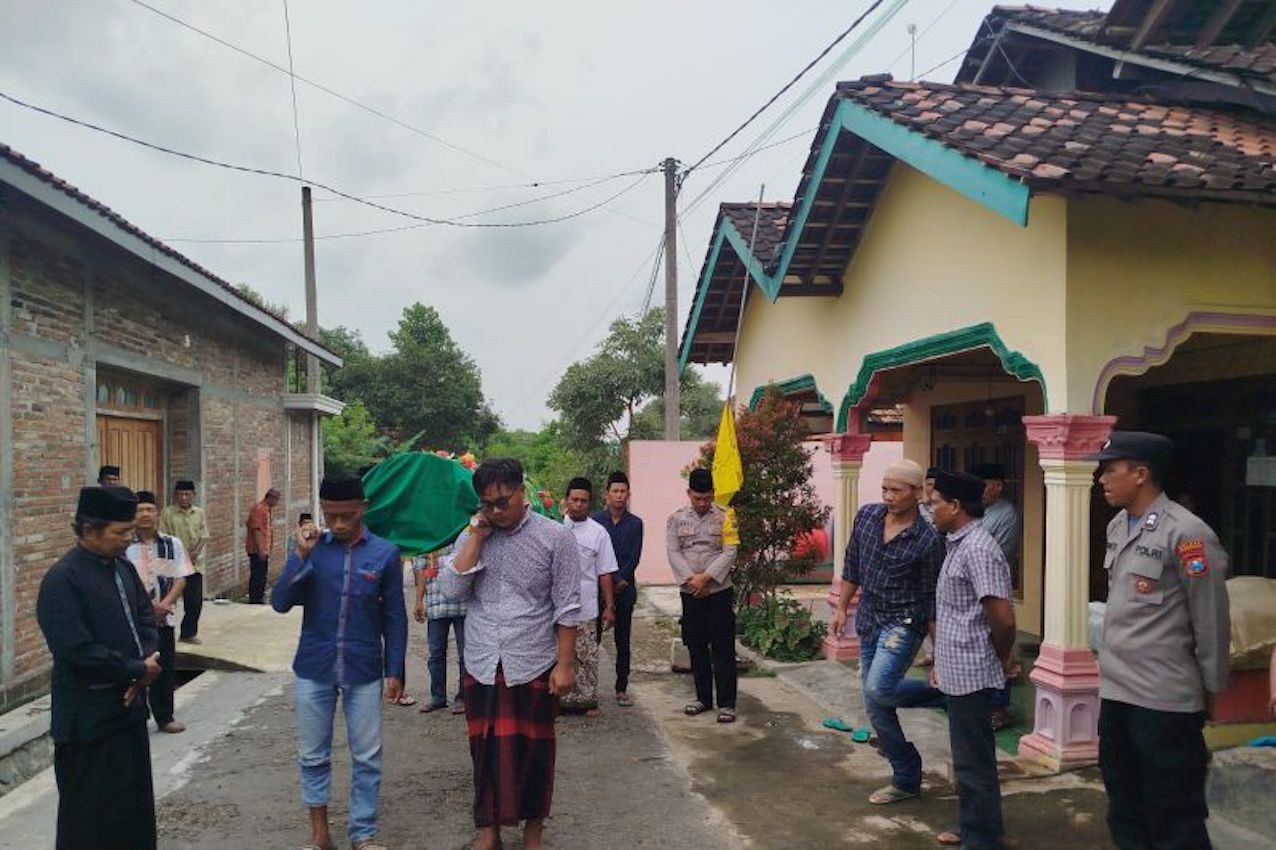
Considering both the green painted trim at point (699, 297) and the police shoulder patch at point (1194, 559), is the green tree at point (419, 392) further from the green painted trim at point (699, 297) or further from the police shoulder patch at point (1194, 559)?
the police shoulder patch at point (1194, 559)

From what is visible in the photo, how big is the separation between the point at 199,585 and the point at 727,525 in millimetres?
5004

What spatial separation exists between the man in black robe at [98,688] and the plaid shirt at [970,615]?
11.0 feet

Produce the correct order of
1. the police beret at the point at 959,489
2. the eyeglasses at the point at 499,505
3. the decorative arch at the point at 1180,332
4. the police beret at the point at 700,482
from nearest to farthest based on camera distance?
the eyeglasses at the point at 499,505, the police beret at the point at 959,489, the decorative arch at the point at 1180,332, the police beret at the point at 700,482

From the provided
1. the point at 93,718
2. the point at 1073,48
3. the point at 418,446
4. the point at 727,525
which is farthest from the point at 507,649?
the point at 418,446

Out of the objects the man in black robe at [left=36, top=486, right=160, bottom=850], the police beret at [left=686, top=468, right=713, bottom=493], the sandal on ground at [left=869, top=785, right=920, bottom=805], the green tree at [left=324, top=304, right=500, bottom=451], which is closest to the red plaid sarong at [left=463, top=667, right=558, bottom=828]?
the man in black robe at [left=36, top=486, right=160, bottom=850]

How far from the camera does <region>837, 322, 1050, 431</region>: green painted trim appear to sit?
19.0 feet

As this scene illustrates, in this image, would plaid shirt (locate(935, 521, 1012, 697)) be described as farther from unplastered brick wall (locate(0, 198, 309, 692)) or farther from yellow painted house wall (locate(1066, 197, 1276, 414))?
unplastered brick wall (locate(0, 198, 309, 692))

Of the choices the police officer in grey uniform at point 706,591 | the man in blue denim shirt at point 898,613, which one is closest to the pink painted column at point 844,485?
the police officer in grey uniform at point 706,591

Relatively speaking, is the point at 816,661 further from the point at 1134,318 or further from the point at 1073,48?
the point at 1073,48

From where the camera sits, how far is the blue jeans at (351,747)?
4.12m

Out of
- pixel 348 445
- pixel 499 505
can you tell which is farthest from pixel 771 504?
pixel 348 445

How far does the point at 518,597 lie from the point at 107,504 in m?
1.67

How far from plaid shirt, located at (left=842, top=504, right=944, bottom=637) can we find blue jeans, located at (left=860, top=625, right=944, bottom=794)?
0.07m

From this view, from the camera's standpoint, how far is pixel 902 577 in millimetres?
4762
